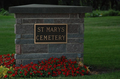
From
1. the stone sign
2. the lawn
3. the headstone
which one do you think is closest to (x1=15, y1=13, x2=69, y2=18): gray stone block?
the headstone

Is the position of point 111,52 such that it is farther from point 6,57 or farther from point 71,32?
point 6,57

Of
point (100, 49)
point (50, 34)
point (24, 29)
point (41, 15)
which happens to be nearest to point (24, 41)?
point (24, 29)

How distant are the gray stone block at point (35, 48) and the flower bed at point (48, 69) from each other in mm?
314

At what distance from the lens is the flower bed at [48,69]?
20.1 feet

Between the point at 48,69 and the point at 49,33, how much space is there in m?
1.09

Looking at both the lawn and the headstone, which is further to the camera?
the lawn

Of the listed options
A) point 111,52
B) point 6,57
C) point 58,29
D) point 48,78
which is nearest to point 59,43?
point 58,29

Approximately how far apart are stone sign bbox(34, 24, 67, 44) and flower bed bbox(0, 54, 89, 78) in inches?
19.9

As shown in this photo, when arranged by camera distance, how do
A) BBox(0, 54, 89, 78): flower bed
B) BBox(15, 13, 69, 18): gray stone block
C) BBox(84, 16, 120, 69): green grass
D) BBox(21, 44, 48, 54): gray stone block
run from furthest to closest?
BBox(84, 16, 120, 69): green grass < BBox(21, 44, 48, 54): gray stone block < BBox(15, 13, 69, 18): gray stone block < BBox(0, 54, 89, 78): flower bed

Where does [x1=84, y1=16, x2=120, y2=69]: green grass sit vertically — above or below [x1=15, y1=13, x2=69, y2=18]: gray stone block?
below

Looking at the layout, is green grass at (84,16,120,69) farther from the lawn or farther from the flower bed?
the flower bed

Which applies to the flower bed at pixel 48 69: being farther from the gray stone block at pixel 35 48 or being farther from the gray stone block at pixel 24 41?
the gray stone block at pixel 24 41

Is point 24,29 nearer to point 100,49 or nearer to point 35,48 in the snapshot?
point 35,48

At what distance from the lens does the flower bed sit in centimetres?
611
